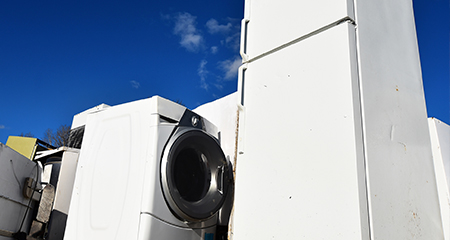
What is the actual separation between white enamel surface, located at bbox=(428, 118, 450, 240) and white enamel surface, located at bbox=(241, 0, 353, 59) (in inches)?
60.8

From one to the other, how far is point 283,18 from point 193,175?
1.33 metres

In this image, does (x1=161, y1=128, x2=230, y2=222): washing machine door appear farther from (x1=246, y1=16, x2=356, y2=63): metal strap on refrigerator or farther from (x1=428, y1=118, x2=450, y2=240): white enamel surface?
(x1=428, y1=118, x2=450, y2=240): white enamel surface

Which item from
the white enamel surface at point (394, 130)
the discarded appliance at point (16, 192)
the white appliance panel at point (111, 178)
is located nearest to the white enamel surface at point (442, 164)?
the white enamel surface at point (394, 130)

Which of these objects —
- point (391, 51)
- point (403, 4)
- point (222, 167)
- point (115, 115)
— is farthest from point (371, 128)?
point (115, 115)

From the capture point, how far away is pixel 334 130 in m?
1.55

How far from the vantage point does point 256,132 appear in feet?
→ 6.25

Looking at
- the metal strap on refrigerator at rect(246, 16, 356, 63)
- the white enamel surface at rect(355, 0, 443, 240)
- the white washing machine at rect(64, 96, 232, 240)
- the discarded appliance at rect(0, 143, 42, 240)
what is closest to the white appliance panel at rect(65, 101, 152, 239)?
the white washing machine at rect(64, 96, 232, 240)

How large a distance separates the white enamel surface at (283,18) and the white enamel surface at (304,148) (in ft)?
0.24

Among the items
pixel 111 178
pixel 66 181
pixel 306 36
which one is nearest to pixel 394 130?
pixel 306 36

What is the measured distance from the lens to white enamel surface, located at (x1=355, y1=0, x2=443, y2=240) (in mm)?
1514

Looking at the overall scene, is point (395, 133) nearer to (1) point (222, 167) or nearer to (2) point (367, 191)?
(2) point (367, 191)

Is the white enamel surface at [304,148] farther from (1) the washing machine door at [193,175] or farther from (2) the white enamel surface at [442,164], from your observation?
(2) the white enamel surface at [442,164]

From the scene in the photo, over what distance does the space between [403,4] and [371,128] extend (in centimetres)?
108

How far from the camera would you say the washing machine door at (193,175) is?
7.58ft
